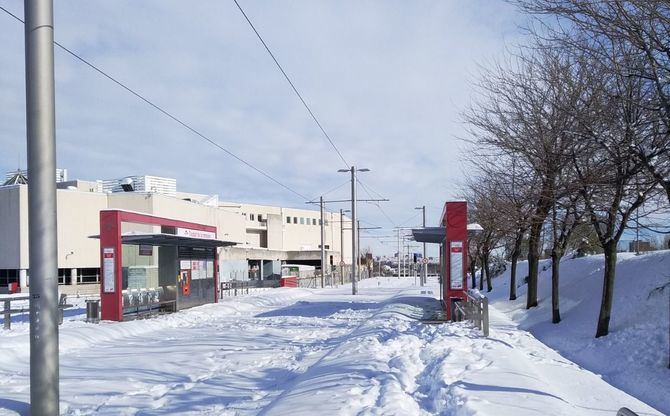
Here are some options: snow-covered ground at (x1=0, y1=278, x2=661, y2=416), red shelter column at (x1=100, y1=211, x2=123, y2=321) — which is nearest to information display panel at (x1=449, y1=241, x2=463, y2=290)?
snow-covered ground at (x1=0, y1=278, x2=661, y2=416)

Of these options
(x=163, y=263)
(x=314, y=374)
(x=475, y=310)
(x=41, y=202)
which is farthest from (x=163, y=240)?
(x=41, y=202)

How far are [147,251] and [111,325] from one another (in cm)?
591

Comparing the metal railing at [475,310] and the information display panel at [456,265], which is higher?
the information display panel at [456,265]

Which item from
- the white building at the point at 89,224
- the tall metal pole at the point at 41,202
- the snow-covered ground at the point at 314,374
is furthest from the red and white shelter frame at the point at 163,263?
the tall metal pole at the point at 41,202

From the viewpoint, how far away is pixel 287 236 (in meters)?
102

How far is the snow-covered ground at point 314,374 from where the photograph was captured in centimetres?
724

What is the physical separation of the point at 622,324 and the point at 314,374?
28.8 ft

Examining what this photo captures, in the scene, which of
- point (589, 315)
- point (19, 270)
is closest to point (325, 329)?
point (589, 315)

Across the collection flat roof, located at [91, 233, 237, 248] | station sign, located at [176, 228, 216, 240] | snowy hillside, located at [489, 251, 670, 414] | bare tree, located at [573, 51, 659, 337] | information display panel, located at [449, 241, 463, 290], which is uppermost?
bare tree, located at [573, 51, 659, 337]

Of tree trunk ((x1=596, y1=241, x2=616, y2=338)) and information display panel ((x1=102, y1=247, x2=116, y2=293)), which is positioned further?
information display panel ((x1=102, y1=247, x2=116, y2=293))

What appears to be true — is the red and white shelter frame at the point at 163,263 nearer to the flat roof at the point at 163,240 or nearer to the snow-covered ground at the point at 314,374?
the flat roof at the point at 163,240

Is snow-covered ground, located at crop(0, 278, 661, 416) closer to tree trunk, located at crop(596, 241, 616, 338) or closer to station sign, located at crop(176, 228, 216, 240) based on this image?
tree trunk, located at crop(596, 241, 616, 338)

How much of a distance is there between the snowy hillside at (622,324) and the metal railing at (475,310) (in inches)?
76.7

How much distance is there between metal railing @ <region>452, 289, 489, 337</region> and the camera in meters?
13.2
